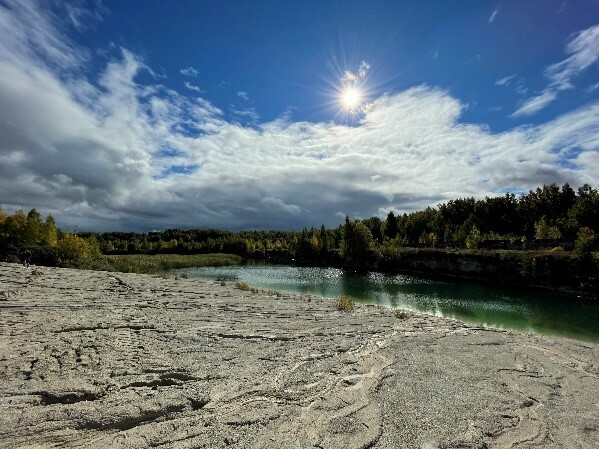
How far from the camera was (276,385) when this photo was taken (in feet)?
28.3

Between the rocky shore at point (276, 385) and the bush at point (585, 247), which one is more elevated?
the bush at point (585, 247)

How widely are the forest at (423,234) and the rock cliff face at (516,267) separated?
2042mm

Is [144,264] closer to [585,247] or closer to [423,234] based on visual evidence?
[585,247]

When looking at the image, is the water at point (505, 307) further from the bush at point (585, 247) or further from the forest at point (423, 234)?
the forest at point (423, 234)

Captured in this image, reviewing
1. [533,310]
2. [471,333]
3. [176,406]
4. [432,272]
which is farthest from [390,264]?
[176,406]

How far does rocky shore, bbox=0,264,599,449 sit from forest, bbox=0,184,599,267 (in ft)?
126

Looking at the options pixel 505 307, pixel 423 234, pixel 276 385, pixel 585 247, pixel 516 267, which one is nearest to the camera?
pixel 276 385

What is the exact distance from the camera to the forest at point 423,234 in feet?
165

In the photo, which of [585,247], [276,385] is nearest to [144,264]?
[276,385]

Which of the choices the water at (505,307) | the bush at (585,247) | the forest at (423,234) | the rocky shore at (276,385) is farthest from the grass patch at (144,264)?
the bush at (585,247)

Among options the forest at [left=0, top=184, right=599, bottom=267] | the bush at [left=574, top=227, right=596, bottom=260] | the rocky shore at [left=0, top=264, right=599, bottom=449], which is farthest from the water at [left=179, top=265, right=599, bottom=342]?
the forest at [left=0, top=184, right=599, bottom=267]

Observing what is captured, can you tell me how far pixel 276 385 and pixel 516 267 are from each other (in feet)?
171

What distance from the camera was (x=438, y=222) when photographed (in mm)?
104875

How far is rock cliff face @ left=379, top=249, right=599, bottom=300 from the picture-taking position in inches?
1649
